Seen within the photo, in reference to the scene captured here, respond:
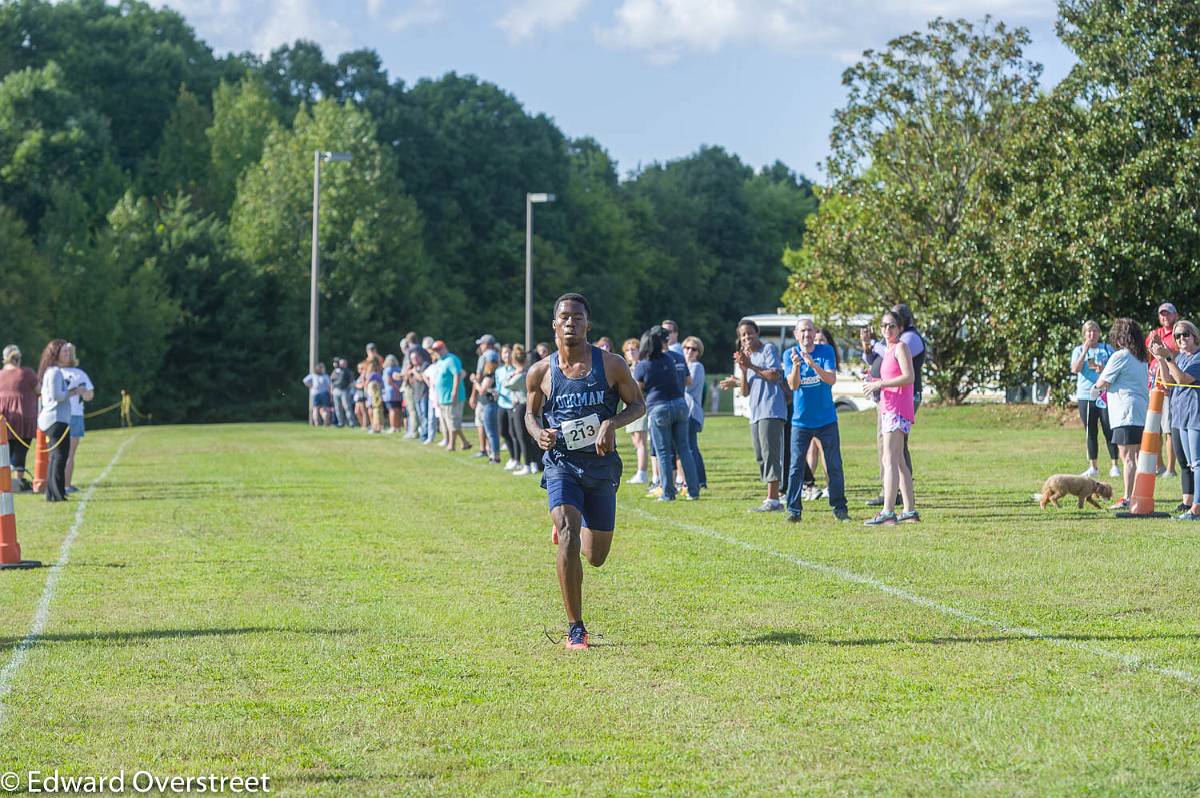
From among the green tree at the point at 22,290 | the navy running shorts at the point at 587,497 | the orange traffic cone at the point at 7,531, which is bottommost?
the orange traffic cone at the point at 7,531

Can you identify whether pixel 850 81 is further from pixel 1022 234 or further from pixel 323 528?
pixel 323 528

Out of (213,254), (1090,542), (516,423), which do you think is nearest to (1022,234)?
(516,423)

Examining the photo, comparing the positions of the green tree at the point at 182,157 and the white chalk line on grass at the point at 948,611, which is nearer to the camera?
the white chalk line on grass at the point at 948,611

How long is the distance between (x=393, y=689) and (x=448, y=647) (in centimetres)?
116

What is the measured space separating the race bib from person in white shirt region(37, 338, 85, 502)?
1139 centimetres

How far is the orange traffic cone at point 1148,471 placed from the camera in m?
15.0

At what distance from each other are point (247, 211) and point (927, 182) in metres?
33.8

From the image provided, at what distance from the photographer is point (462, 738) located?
6.70 m

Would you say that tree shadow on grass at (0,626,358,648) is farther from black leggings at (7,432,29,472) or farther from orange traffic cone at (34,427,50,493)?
black leggings at (7,432,29,472)

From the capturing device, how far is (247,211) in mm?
66688

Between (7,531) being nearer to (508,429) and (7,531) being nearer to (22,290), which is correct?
(508,429)

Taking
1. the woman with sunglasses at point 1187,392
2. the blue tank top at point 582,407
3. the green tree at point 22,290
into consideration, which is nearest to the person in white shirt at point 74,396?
the blue tank top at point 582,407

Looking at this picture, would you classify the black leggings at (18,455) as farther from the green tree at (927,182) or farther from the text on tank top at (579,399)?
the green tree at (927,182)

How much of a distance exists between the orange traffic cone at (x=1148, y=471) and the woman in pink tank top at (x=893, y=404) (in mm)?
2262
